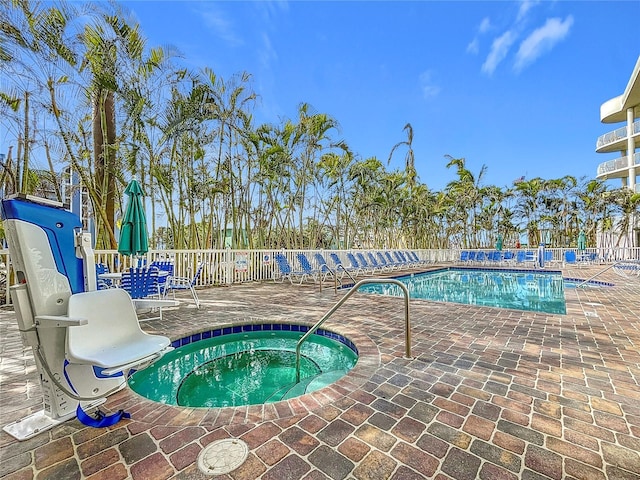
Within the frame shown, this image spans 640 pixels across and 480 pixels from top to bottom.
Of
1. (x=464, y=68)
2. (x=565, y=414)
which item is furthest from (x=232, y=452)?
(x=464, y=68)

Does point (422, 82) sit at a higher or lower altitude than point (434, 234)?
higher

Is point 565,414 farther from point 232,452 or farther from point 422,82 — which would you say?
point 422,82

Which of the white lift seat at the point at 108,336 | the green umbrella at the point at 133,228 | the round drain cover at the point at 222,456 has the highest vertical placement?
the green umbrella at the point at 133,228

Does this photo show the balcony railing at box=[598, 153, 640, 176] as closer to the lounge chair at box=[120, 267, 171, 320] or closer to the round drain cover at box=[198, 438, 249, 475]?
the lounge chair at box=[120, 267, 171, 320]

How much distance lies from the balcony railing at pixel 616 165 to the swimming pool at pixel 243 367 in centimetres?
2763

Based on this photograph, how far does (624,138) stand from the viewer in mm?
21078

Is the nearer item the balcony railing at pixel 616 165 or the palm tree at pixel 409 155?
the balcony railing at pixel 616 165

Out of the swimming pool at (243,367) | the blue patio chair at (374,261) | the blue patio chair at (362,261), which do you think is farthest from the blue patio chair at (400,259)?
the swimming pool at (243,367)

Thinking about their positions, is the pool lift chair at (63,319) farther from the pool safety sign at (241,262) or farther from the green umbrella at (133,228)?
the pool safety sign at (241,262)

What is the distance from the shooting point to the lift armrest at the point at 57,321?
1.71m

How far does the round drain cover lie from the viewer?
1.58 metres

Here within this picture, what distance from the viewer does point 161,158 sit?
8148 millimetres

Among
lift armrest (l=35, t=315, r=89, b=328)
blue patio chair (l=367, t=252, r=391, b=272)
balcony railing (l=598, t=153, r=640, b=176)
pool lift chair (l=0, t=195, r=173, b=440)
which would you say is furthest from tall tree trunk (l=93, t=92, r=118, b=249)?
balcony railing (l=598, t=153, r=640, b=176)

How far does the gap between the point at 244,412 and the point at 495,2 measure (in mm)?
13304
